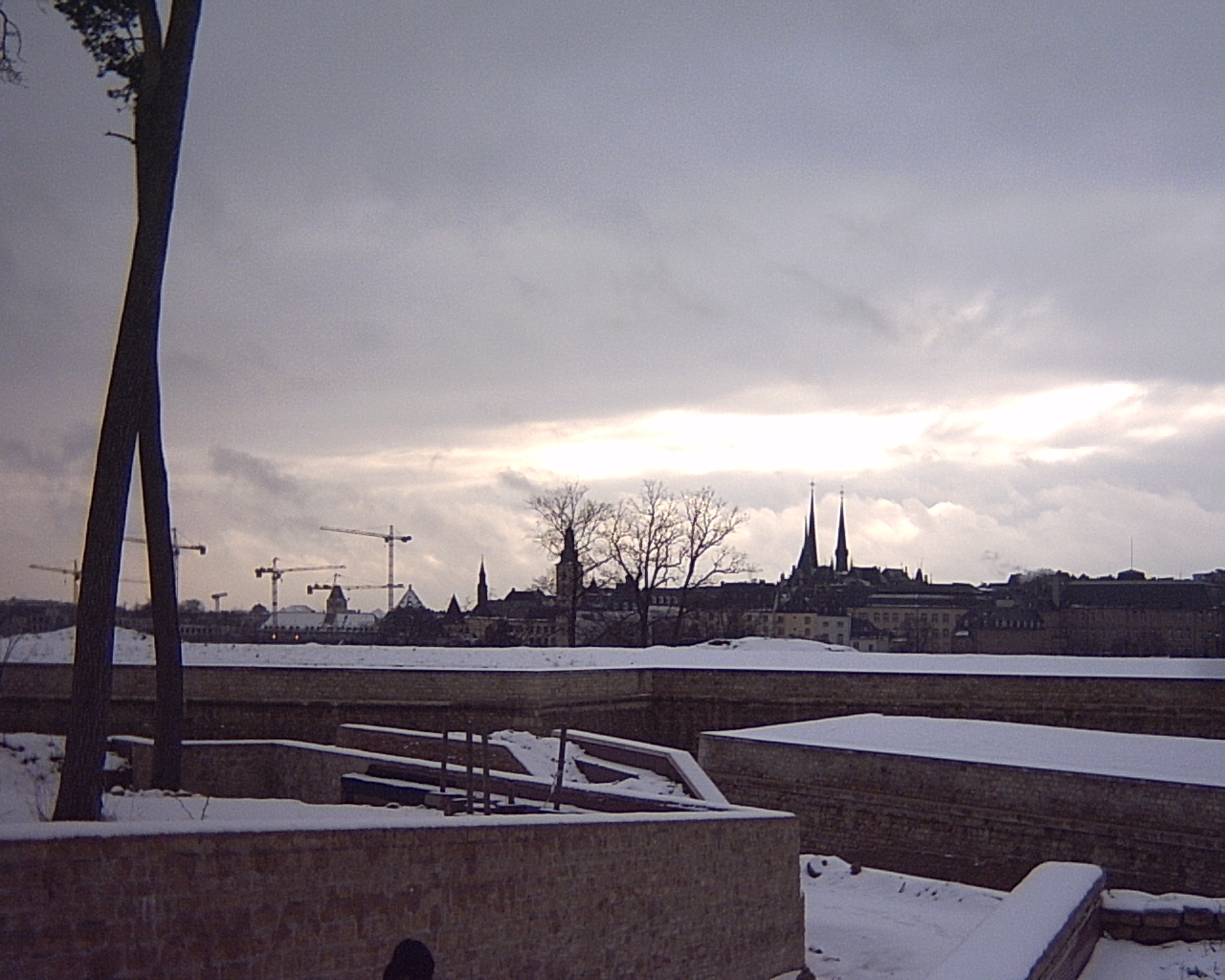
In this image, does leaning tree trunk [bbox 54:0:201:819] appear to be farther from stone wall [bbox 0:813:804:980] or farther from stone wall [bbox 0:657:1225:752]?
stone wall [bbox 0:657:1225:752]

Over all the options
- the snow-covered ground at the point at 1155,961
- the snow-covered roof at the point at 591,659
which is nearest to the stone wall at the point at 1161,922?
the snow-covered ground at the point at 1155,961

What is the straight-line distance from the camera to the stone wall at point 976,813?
15586mm

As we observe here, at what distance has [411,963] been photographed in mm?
7328

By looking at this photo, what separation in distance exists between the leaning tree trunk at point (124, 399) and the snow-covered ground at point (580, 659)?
13.6 metres

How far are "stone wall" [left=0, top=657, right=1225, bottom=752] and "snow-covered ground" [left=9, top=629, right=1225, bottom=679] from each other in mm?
433

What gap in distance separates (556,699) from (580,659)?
3.35 metres

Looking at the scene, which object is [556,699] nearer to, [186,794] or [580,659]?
[580,659]

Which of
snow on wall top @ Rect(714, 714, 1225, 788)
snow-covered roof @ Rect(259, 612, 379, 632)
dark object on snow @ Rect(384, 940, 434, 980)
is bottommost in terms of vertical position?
snow on wall top @ Rect(714, 714, 1225, 788)

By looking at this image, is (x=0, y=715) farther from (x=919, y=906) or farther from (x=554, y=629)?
(x=554, y=629)

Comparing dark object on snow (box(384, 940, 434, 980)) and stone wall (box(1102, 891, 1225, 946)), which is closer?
dark object on snow (box(384, 940, 434, 980))

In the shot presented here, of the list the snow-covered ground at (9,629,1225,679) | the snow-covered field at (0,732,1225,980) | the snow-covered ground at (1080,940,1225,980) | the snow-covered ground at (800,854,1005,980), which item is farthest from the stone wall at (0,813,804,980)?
the snow-covered ground at (9,629,1225,679)

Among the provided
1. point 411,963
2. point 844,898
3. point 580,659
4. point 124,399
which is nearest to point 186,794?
point 124,399

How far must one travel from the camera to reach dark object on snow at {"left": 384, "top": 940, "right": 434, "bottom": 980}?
23.8 feet

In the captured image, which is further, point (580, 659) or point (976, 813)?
point (580, 659)
